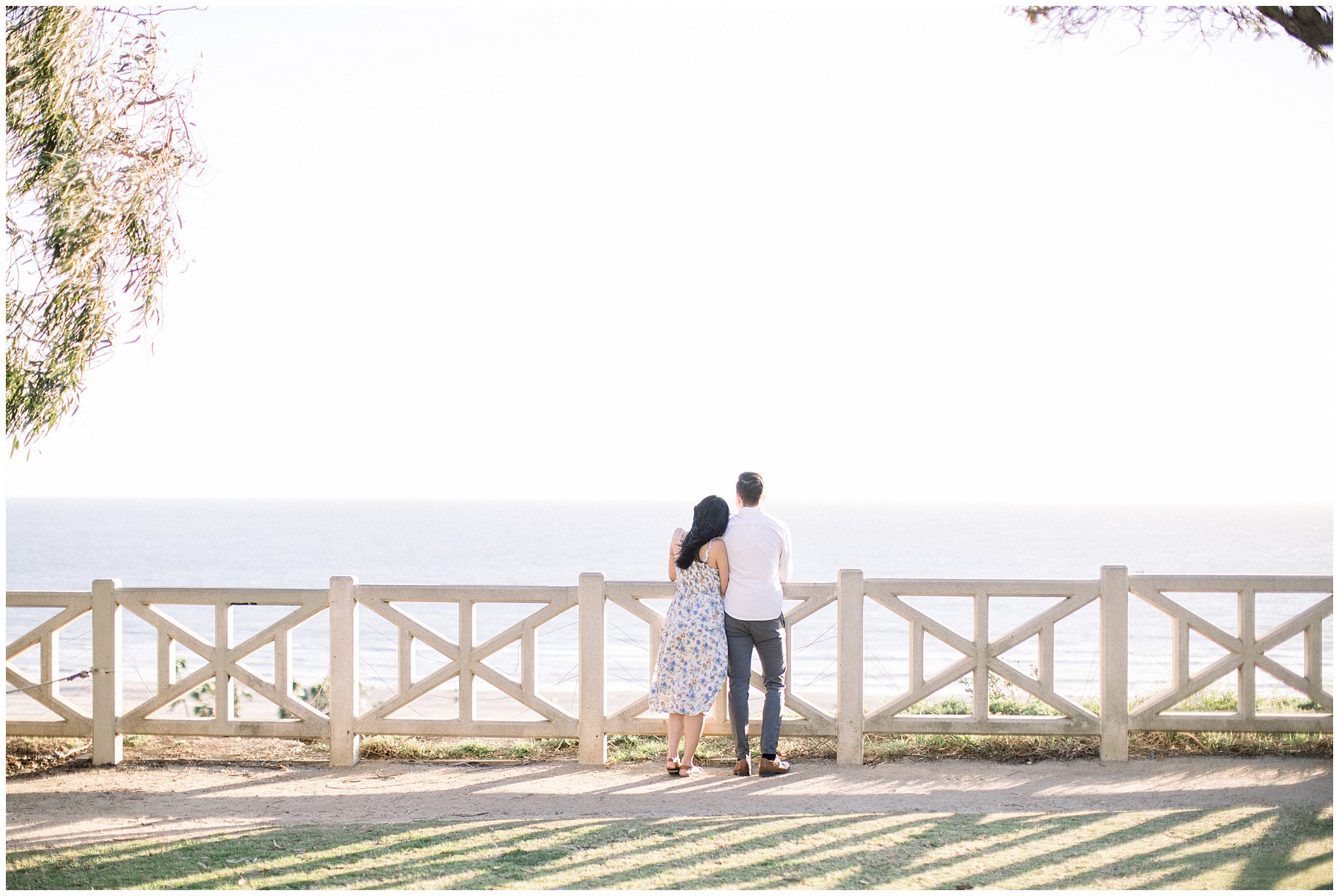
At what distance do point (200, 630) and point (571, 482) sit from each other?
269ft

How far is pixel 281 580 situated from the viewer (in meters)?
59.1

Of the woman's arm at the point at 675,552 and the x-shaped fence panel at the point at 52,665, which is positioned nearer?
the woman's arm at the point at 675,552

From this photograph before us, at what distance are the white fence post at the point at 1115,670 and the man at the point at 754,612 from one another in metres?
2.33

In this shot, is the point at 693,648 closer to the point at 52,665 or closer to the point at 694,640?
the point at 694,640

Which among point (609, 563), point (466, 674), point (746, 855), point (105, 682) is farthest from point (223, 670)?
point (609, 563)

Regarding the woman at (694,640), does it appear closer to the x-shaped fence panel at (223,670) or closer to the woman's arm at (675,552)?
the woman's arm at (675,552)

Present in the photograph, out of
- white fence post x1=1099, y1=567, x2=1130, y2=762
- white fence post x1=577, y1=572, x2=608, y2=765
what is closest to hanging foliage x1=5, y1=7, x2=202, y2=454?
white fence post x1=577, y1=572, x2=608, y2=765

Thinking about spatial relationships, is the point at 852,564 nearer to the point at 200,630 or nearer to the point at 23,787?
the point at 200,630

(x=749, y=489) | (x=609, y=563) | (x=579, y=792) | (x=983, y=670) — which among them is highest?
(x=749, y=489)

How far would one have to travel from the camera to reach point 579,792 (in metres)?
6.34

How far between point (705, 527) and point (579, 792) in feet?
6.31

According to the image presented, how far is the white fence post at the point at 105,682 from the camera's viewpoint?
705 cm

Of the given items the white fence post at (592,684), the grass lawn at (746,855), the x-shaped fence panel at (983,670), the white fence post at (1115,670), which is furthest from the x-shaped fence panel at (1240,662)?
the white fence post at (592,684)

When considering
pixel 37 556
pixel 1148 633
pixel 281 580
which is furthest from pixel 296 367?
pixel 1148 633
